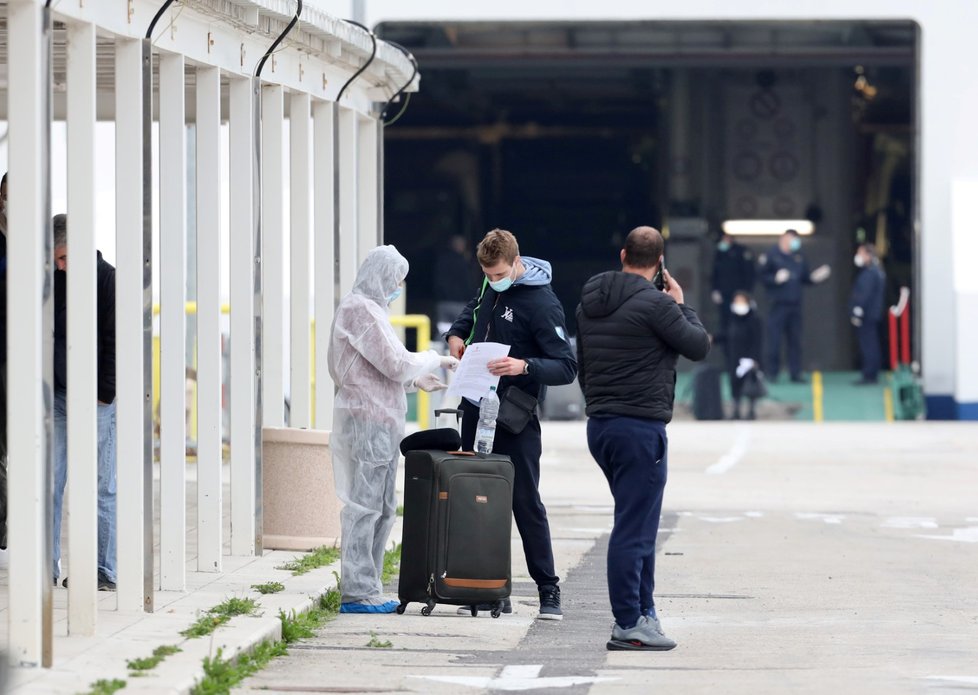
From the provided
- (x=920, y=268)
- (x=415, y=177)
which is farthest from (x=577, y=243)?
(x=920, y=268)

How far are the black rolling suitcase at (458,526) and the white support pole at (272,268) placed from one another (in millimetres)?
2388

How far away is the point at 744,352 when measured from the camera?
27.3m

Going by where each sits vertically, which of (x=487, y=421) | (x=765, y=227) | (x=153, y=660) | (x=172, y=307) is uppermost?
(x=765, y=227)

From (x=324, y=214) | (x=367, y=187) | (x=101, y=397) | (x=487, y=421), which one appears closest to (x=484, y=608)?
(x=487, y=421)

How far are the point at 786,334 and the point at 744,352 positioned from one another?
2.41m

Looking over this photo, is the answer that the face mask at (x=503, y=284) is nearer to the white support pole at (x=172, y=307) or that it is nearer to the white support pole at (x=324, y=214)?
the white support pole at (x=172, y=307)

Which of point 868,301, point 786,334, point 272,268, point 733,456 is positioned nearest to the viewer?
point 272,268

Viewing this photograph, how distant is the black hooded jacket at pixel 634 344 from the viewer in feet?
24.6

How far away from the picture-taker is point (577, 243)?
4384 centimetres

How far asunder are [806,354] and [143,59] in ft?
98.3

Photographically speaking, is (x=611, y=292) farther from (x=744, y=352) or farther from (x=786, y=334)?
(x=786, y=334)

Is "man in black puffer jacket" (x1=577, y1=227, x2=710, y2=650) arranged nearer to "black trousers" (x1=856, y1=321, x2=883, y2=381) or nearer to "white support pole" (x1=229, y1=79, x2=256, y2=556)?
"white support pole" (x1=229, y1=79, x2=256, y2=556)

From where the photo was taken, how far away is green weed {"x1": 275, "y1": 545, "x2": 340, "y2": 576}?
9611mm

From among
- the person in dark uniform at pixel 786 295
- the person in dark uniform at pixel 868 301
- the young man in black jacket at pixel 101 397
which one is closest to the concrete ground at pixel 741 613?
the young man in black jacket at pixel 101 397
